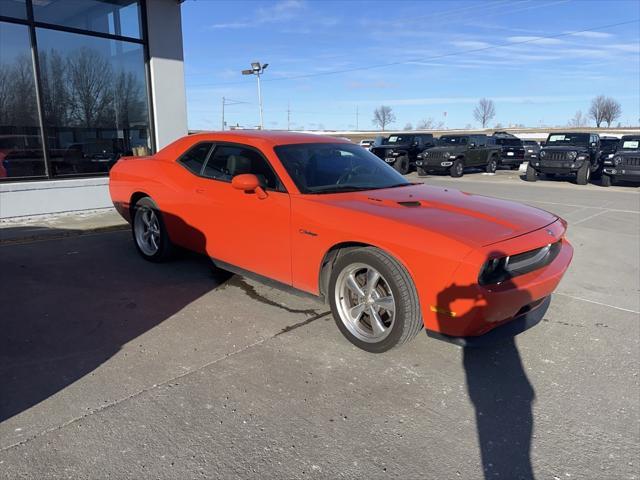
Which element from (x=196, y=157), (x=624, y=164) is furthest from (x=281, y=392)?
(x=624, y=164)

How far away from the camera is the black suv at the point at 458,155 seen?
19.4m

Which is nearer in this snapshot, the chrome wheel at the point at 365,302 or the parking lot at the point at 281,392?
the parking lot at the point at 281,392

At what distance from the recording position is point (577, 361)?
3389 mm

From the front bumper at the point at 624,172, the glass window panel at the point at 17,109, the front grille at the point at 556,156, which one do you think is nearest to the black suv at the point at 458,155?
the front grille at the point at 556,156

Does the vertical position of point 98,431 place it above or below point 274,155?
below

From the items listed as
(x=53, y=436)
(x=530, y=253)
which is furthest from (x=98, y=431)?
(x=530, y=253)

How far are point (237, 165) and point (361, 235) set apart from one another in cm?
168

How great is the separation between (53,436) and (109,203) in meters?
7.48

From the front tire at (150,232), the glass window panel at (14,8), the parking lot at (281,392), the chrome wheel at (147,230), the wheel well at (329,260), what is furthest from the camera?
the glass window panel at (14,8)

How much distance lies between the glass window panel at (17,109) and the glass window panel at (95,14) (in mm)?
543

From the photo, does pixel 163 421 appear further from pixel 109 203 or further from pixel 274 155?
pixel 109 203

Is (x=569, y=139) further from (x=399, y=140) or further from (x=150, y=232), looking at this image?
(x=150, y=232)

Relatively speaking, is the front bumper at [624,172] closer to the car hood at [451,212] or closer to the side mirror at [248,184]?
the car hood at [451,212]

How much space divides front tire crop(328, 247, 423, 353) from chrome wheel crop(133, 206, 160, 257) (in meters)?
2.74
